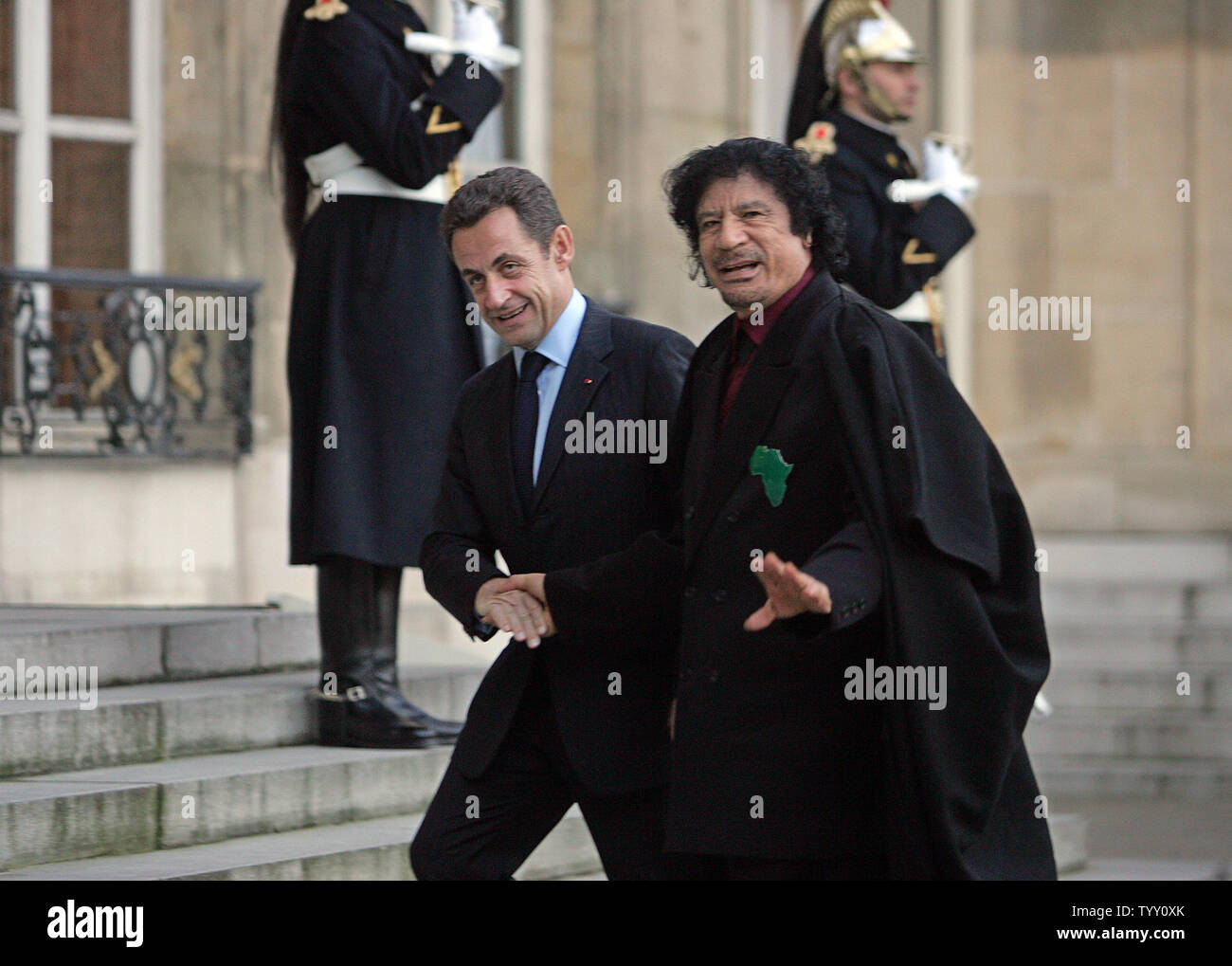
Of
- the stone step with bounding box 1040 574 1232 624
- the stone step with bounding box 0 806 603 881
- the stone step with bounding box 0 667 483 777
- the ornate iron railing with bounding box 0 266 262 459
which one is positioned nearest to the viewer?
the stone step with bounding box 0 806 603 881

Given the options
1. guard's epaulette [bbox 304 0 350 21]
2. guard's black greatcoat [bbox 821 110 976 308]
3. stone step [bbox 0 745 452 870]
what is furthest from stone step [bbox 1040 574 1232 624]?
guard's epaulette [bbox 304 0 350 21]

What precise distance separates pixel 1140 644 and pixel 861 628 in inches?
299

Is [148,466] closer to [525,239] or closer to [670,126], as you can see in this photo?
[670,126]

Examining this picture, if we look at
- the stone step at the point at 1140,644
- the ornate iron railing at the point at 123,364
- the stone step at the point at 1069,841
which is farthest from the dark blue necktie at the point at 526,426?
the stone step at the point at 1140,644

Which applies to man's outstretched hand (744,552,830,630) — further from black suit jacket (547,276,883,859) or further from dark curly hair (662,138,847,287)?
dark curly hair (662,138,847,287)

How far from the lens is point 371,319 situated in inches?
240

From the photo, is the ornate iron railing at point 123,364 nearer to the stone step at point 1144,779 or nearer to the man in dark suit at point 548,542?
the stone step at point 1144,779

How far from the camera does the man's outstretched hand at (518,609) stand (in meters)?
4.17

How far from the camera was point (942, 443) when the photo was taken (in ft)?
12.5

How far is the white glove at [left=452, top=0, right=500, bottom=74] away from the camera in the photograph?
6.12 meters

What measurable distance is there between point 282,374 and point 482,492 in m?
5.72

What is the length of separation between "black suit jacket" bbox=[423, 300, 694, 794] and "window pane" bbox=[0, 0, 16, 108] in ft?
17.9

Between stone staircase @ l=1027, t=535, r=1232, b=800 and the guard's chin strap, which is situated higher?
the guard's chin strap
